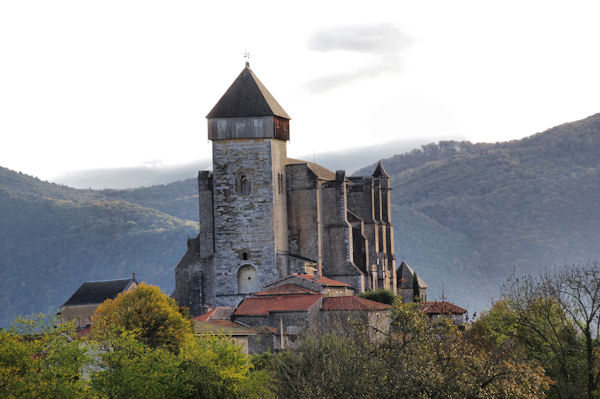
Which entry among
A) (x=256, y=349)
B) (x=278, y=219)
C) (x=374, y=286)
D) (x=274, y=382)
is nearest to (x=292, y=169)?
(x=278, y=219)

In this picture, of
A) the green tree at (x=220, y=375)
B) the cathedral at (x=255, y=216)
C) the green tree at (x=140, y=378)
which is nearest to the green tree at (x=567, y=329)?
the green tree at (x=220, y=375)

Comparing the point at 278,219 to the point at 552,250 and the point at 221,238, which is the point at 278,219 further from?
the point at 552,250

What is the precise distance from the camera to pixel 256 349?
6138 cm

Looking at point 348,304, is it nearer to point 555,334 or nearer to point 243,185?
point 243,185

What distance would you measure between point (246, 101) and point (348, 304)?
19992 millimetres

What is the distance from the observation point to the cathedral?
75812mm

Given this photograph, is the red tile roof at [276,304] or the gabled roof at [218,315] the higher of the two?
the red tile roof at [276,304]

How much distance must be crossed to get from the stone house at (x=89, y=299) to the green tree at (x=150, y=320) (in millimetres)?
28577

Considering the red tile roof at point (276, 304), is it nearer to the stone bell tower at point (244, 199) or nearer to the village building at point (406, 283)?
the stone bell tower at point (244, 199)

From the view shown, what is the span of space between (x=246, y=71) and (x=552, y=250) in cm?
13333

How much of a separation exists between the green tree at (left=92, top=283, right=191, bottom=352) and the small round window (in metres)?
14.7

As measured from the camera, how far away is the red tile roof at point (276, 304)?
64.4 m

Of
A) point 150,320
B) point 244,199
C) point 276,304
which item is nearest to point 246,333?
point 276,304

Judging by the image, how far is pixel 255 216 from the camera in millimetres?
75938
